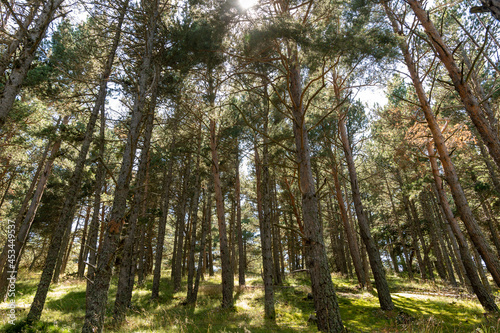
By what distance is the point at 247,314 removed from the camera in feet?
30.4

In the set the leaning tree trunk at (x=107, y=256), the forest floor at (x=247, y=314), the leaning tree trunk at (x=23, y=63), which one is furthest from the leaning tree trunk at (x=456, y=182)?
the leaning tree trunk at (x=23, y=63)

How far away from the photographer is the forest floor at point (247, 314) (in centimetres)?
652

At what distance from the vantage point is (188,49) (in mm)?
6535

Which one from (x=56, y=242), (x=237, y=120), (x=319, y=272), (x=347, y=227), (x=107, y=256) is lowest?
(x=319, y=272)

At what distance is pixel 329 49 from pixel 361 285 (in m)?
14.4

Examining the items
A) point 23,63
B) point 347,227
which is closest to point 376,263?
point 347,227

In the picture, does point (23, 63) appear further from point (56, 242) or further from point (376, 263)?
point (376, 263)

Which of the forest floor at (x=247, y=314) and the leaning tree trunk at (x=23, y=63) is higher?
the leaning tree trunk at (x=23, y=63)

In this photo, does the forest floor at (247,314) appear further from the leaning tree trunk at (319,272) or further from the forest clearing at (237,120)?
the leaning tree trunk at (319,272)

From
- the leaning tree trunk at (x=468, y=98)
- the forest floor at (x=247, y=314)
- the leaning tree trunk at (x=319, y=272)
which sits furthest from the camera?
the forest floor at (x=247, y=314)

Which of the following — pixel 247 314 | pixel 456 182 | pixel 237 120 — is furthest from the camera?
pixel 237 120

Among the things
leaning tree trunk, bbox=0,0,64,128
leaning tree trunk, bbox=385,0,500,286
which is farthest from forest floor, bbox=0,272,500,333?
leaning tree trunk, bbox=0,0,64,128

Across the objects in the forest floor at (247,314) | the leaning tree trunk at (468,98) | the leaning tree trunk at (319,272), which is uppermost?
the leaning tree trunk at (468,98)

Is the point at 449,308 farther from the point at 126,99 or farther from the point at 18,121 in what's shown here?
the point at 18,121
